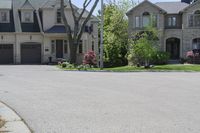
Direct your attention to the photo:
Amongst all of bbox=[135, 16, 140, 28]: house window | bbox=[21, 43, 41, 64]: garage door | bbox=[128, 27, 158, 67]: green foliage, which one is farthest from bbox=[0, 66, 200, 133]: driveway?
bbox=[21, 43, 41, 64]: garage door

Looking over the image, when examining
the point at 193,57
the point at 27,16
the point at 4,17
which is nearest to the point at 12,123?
the point at 193,57

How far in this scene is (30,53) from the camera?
189 feet

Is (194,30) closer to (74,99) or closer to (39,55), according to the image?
(39,55)

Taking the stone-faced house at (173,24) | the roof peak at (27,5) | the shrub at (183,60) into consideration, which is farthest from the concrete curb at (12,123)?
the roof peak at (27,5)

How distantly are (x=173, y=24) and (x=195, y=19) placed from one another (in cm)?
294

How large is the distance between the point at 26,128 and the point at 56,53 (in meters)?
48.4

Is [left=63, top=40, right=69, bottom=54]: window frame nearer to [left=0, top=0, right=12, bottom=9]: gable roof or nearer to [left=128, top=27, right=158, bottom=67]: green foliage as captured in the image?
[left=0, top=0, right=12, bottom=9]: gable roof

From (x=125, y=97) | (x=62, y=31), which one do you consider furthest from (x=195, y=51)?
(x=125, y=97)

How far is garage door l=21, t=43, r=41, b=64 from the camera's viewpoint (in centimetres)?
5731

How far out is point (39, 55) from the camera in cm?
5788

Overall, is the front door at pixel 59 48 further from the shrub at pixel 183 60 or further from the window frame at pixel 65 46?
the shrub at pixel 183 60

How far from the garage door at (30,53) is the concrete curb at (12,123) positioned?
4531cm

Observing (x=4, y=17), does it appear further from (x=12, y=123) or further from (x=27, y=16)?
(x=12, y=123)

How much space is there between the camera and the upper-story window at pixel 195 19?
55.0 m
